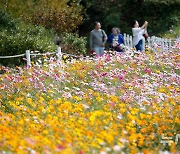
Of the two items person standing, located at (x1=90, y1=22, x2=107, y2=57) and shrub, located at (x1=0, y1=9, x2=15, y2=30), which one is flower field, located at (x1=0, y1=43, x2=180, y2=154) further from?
shrub, located at (x1=0, y1=9, x2=15, y2=30)

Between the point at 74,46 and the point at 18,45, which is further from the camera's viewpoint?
the point at 74,46

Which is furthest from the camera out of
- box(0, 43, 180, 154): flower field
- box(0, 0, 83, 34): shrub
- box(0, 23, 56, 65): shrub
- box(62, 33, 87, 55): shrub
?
box(0, 0, 83, 34): shrub

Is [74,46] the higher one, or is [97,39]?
[97,39]

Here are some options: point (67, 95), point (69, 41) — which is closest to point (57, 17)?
point (69, 41)

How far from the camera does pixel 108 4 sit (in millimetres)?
32875

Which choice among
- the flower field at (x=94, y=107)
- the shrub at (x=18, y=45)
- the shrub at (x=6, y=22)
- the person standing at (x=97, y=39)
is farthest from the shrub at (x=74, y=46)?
the flower field at (x=94, y=107)

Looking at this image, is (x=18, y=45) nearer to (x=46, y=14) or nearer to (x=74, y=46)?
(x=74, y=46)

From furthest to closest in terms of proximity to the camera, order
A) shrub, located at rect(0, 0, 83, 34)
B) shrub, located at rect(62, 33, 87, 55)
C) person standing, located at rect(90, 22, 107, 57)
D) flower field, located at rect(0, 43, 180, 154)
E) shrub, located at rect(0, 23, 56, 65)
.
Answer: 1. shrub, located at rect(0, 0, 83, 34)
2. shrub, located at rect(62, 33, 87, 55)
3. shrub, located at rect(0, 23, 56, 65)
4. person standing, located at rect(90, 22, 107, 57)
5. flower field, located at rect(0, 43, 180, 154)

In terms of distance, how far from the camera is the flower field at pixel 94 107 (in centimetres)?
574

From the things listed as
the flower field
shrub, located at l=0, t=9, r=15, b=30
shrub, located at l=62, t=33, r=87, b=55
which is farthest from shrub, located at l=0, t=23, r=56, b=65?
the flower field

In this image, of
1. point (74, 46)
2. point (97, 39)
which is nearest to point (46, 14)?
point (74, 46)

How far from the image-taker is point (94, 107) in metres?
8.74

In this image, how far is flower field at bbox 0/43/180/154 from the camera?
5.74 metres

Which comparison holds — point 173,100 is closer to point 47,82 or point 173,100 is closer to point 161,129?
point 161,129
